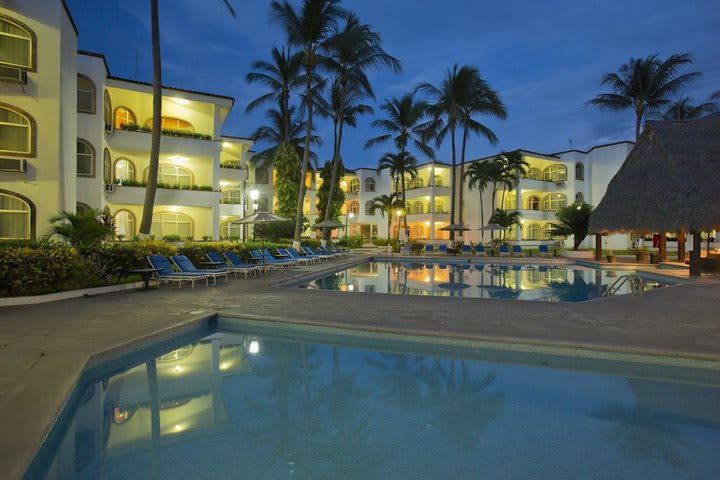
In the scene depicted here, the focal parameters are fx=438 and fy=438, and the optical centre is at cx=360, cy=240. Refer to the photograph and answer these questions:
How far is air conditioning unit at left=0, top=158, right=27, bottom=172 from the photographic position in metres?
14.2

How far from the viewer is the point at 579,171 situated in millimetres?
41438

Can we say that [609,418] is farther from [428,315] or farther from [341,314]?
[341,314]

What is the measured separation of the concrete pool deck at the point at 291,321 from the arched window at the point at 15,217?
22.0ft

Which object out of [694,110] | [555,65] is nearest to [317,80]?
[694,110]

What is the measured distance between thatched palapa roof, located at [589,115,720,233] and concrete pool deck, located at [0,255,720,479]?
5.77 metres

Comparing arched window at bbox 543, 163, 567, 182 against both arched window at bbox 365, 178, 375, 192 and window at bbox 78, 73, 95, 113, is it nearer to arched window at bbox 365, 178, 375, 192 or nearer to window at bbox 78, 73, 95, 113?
arched window at bbox 365, 178, 375, 192

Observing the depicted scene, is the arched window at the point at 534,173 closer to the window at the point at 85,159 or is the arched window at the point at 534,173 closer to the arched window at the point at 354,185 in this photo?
the arched window at the point at 354,185

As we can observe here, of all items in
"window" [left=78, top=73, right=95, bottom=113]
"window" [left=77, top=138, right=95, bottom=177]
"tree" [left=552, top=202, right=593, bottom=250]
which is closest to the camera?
"window" [left=77, top=138, right=95, bottom=177]

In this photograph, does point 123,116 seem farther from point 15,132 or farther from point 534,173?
point 534,173

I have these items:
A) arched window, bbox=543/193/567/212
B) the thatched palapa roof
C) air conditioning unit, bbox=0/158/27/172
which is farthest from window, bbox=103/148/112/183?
arched window, bbox=543/193/567/212

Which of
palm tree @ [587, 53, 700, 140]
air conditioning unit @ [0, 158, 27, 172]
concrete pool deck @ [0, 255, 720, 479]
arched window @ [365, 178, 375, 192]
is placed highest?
palm tree @ [587, 53, 700, 140]

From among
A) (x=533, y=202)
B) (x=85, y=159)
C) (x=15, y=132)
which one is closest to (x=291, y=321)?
(x=15, y=132)

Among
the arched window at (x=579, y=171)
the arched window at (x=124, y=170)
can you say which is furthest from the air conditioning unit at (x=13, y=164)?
the arched window at (x=579, y=171)

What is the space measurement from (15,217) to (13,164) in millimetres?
1772
